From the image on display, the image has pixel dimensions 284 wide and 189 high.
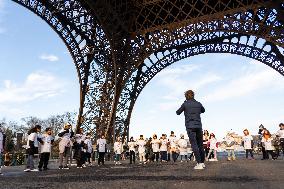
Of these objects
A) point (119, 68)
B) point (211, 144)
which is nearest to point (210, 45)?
point (119, 68)

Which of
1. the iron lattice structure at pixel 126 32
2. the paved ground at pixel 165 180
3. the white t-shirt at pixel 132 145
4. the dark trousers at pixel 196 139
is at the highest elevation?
the iron lattice structure at pixel 126 32

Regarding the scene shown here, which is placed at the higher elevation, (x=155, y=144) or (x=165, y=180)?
(x=155, y=144)

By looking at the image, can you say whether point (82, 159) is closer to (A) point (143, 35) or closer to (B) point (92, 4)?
(B) point (92, 4)

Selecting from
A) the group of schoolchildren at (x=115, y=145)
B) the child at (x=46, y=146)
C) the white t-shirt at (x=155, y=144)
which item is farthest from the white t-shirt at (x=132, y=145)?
the child at (x=46, y=146)

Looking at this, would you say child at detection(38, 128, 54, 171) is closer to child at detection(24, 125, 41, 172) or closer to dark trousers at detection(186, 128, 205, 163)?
child at detection(24, 125, 41, 172)

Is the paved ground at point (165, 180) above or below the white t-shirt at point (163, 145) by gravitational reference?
below

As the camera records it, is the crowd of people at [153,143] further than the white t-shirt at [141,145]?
No

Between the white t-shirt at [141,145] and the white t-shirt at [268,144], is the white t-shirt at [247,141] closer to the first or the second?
the white t-shirt at [268,144]

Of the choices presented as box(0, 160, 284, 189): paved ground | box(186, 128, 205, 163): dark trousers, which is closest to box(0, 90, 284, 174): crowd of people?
box(186, 128, 205, 163): dark trousers

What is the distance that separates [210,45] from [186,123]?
19.4 meters

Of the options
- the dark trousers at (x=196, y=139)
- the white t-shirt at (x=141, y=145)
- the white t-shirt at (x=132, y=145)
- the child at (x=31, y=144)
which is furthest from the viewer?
the white t-shirt at (x=141, y=145)

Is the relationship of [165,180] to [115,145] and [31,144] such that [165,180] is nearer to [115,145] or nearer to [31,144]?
[31,144]

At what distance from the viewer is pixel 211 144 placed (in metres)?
17.6

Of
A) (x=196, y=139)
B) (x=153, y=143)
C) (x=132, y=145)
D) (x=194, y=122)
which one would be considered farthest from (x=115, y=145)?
(x=194, y=122)
